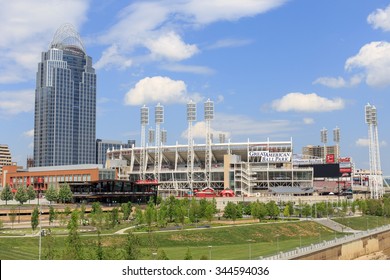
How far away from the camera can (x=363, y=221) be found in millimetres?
147500

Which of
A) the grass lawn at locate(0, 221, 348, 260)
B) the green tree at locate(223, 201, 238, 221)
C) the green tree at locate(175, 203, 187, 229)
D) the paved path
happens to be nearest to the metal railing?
the grass lawn at locate(0, 221, 348, 260)

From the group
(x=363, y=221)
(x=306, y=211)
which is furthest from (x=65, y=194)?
(x=363, y=221)

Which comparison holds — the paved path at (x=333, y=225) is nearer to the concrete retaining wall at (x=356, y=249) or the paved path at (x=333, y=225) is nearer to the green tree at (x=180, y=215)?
the concrete retaining wall at (x=356, y=249)

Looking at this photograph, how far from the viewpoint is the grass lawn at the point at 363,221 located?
5443 inches

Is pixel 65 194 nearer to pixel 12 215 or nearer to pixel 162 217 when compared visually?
pixel 12 215

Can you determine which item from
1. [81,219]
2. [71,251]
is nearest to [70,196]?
[81,219]

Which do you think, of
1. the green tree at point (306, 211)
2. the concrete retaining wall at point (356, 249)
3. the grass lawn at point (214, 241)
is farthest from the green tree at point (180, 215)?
the green tree at point (306, 211)

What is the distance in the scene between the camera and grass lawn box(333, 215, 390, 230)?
138262mm

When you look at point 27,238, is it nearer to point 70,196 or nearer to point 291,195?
point 70,196

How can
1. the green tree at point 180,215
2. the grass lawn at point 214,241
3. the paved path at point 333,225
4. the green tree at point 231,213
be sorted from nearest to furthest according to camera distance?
1. the grass lawn at point 214,241
2. the green tree at point 180,215
3. the green tree at point 231,213
4. the paved path at point 333,225

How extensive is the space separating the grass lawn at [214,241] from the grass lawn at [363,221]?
13.6 m

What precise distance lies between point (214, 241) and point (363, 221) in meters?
64.5

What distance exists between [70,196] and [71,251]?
115 m

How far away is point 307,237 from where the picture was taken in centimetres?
11644
